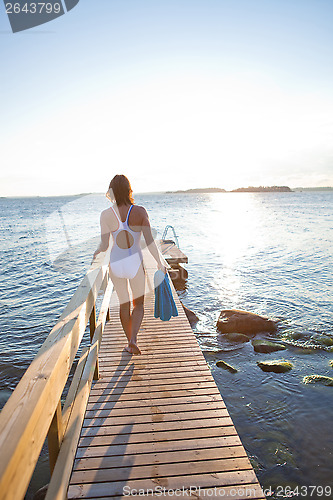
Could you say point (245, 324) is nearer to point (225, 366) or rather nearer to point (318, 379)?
point (225, 366)

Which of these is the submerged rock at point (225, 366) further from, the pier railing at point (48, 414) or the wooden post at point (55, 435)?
the wooden post at point (55, 435)

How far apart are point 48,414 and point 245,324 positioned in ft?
24.8

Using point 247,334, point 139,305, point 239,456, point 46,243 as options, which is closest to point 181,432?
point 239,456

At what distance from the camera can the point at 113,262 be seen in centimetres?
402

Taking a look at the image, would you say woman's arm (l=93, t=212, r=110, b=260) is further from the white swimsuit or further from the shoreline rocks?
the shoreline rocks

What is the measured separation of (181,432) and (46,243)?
88.0ft

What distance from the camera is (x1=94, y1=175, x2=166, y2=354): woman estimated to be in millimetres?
3762

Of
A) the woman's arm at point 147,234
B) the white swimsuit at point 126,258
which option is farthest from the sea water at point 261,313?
the woman's arm at point 147,234

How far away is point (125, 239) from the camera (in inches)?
151

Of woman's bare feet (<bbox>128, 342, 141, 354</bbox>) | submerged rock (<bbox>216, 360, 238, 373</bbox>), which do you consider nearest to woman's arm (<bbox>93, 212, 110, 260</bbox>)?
woman's bare feet (<bbox>128, 342, 141, 354</bbox>)

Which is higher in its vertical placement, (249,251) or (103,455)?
(103,455)

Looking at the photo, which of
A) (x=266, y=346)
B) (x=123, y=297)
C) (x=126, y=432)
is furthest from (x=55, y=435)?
(x=266, y=346)

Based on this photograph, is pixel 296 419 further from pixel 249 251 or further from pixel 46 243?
pixel 46 243

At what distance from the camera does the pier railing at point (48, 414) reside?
3.82 ft
